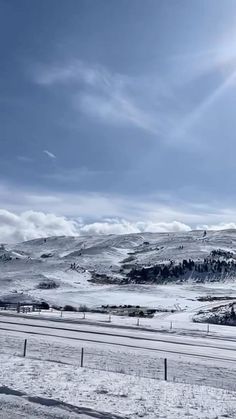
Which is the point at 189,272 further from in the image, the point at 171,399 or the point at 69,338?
the point at 171,399

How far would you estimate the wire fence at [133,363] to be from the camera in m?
19.3

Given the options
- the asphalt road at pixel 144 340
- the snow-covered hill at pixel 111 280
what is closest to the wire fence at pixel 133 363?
the asphalt road at pixel 144 340

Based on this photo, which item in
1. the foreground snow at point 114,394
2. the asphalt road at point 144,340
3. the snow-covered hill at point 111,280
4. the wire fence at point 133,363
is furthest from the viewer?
the snow-covered hill at point 111,280

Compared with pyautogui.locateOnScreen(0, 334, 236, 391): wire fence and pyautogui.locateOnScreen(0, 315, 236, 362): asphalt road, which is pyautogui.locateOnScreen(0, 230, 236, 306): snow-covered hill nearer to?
pyautogui.locateOnScreen(0, 315, 236, 362): asphalt road

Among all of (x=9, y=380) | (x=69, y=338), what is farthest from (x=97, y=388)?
(x=69, y=338)

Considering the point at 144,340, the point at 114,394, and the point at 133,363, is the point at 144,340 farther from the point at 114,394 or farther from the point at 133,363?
the point at 114,394

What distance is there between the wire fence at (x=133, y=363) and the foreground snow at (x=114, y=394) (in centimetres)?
236

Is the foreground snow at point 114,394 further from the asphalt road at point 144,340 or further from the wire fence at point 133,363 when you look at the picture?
the asphalt road at point 144,340

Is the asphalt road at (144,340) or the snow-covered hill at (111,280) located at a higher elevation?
the snow-covered hill at (111,280)

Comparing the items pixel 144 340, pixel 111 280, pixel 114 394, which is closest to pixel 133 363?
pixel 114 394

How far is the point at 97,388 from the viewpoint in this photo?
49.4 ft

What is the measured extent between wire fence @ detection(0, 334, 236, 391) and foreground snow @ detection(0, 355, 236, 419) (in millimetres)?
2365

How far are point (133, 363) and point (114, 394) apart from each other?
890 cm

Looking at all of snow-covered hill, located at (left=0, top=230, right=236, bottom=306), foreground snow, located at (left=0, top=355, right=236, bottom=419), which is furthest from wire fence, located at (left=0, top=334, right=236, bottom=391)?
snow-covered hill, located at (left=0, top=230, right=236, bottom=306)
